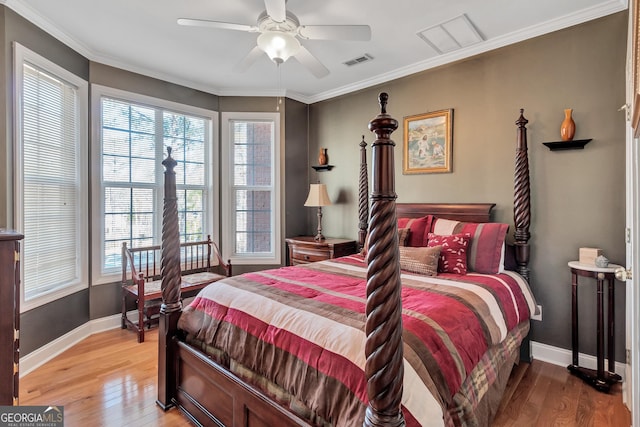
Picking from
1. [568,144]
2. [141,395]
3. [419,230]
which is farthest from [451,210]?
[141,395]

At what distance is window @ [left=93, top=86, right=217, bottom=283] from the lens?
3.36 metres

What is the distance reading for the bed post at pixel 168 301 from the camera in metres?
2.06

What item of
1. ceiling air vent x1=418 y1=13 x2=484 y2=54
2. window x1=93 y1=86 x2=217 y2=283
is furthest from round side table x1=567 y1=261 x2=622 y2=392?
window x1=93 y1=86 x2=217 y2=283

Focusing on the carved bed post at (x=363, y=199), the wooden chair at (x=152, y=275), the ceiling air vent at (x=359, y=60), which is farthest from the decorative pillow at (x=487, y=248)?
the wooden chair at (x=152, y=275)

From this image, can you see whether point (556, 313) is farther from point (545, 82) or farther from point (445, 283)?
point (545, 82)

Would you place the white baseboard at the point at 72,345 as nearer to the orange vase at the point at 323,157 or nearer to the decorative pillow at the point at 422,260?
the decorative pillow at the point at 422,260

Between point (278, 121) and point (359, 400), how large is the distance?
148 inches

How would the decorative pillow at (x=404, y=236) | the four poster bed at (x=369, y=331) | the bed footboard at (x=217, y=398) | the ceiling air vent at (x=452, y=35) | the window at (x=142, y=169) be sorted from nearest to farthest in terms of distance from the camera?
the four poster bed at (x=369, y=331) → the bed footboard at (x=217, y=398) → the ceiling air vent at (x=452, y=35) → the decorative pillow at (x=404, y=236) → the window at (x=142, y=169)

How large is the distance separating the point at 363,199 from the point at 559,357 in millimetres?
2232

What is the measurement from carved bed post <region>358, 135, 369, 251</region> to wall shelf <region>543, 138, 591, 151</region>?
173cm

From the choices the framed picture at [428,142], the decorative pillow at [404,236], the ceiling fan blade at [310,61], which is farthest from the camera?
the framed picture at [428,142]

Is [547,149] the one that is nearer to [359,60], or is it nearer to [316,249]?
[359,60]

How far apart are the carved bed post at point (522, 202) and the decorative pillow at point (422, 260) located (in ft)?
2.39

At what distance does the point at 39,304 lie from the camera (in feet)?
8.79
